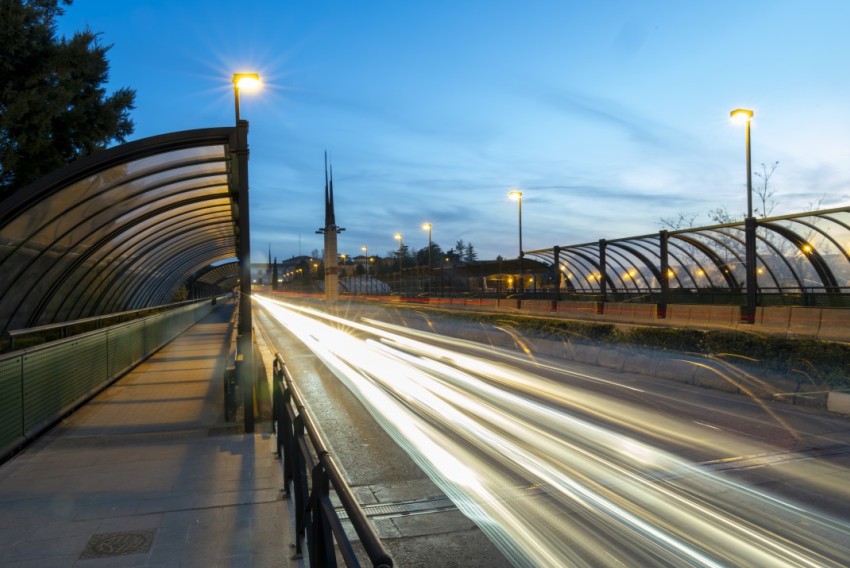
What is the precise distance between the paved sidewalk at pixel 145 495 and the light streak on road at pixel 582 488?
1914mm

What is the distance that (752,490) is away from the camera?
6223 mm

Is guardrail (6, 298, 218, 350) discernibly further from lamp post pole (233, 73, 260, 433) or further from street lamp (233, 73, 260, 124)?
street lamp (233, 73, 260, 124)

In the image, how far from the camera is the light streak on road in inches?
188

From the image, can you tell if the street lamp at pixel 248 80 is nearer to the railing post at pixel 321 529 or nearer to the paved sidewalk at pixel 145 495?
the paved sidewalk at pixel 145 495

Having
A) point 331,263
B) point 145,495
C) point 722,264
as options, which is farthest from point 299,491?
point 331,263

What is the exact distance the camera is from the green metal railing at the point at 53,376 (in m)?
7.02

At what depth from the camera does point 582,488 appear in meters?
6.27

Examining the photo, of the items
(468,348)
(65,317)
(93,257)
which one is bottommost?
(468,348)

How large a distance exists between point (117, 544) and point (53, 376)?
200 inches

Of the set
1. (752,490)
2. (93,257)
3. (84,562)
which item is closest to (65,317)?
(93,257)

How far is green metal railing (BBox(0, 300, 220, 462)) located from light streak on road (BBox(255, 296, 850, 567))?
4680 mm

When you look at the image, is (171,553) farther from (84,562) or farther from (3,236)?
(3,236)

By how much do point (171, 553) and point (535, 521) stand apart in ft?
9.73

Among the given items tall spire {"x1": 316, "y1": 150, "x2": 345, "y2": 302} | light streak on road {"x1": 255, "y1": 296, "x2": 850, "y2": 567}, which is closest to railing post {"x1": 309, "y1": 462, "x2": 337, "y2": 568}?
light streak on road {"x1": 255, "y1": 296, "x2": 850, "y2": 567}
